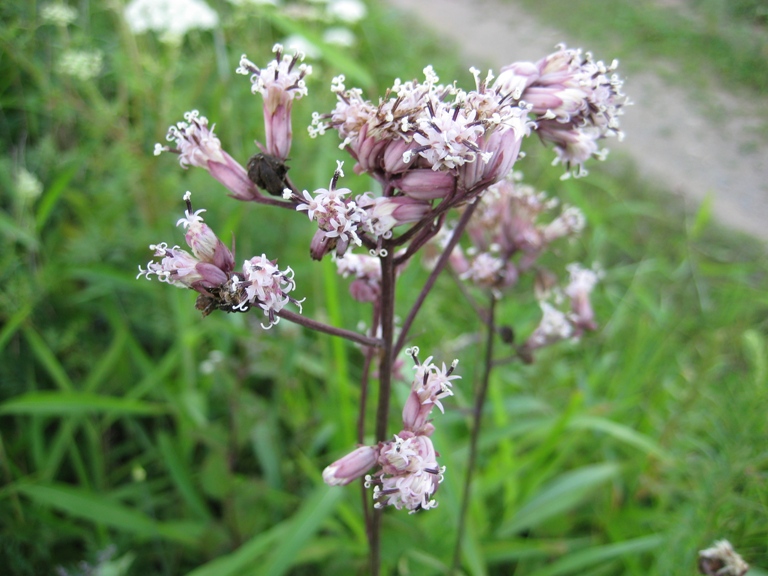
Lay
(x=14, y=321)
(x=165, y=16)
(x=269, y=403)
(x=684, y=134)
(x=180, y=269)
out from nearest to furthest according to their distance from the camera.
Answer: (x=180, y=269) → (x=14, y=321) → (x=269, y=403) → (x=165, y=16) → (x=684, y=134)

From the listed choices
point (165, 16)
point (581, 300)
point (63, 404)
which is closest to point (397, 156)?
point (581, 300)

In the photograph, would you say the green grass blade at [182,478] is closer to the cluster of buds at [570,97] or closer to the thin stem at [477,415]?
the thin stem at [477,415]

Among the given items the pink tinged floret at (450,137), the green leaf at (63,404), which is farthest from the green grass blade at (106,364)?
the pink tinged floret at (450,137)

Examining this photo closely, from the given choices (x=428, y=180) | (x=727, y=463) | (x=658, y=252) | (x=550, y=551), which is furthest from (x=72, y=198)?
(x=658, y=252)

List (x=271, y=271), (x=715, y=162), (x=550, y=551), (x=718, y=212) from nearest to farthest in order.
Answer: (x=271, y=271) → (x=550, y=551) → (x=715, y=162) → (x=718, y=212)

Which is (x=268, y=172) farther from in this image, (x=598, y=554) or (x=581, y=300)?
(x=598, y=554)

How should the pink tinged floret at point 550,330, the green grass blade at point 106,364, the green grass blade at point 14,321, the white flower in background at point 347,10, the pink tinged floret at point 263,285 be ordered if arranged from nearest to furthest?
the pink tinged floret at point 263,285 < the pink tinged floret at point 550,330 < the green grass blade at point 14,321 < the green grass blade at point 106,364 < the white flower in background at point 347,10

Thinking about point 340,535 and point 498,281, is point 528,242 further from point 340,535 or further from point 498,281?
point 340,535
